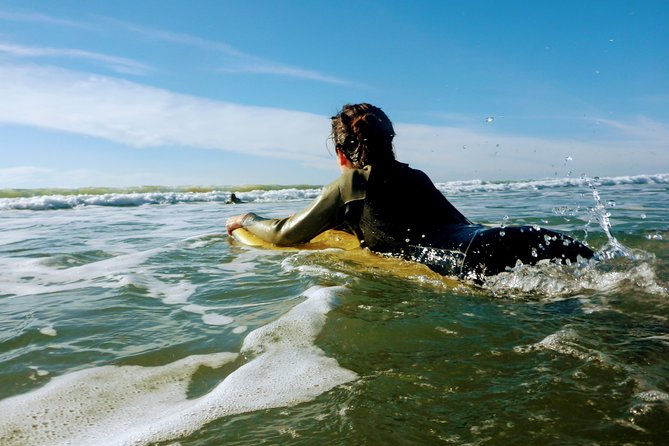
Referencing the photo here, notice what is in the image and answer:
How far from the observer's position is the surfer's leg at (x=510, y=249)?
3.28 m

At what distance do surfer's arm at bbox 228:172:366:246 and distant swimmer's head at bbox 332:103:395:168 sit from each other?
222mm

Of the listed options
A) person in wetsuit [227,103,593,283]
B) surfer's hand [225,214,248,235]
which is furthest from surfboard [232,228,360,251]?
person in wetsuit [227,103,593,283]

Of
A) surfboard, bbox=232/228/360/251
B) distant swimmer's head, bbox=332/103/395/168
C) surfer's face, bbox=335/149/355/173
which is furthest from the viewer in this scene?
surfboard, bbox=232/228/360/251

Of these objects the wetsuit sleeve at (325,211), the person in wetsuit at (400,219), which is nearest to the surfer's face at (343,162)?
the person in wetsuit at (400,219)

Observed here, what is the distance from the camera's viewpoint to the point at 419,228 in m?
3.76

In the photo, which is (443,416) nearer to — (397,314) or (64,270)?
(397,314)

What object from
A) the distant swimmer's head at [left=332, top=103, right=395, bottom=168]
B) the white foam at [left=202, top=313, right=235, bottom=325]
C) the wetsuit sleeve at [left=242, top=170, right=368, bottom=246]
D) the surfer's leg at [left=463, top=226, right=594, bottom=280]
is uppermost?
the distant swimmer's head at [left=332, top=103, right=395, bottom=168]

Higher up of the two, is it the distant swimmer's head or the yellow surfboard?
the distant swimmer's head

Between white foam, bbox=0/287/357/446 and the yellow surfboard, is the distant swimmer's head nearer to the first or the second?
the yellow surfboard

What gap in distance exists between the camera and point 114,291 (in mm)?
3611

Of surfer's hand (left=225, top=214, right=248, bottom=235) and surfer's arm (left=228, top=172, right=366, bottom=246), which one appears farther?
surfer's hand (left=225, top=214, right=248, bottom=235)

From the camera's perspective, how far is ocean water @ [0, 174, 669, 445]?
1.60 metres

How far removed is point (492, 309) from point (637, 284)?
1107mm

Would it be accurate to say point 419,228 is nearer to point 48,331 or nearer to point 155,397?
point 155,397
